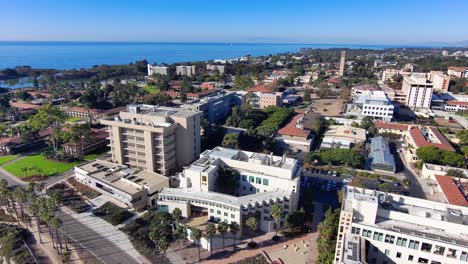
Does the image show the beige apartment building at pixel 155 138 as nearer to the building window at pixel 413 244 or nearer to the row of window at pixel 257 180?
the row of window at pixel 257 180

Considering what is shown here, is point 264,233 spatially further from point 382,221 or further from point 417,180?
point 417,180

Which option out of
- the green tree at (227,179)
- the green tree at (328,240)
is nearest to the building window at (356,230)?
the green tree at (328,240)

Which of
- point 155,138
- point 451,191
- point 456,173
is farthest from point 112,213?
point 456,173

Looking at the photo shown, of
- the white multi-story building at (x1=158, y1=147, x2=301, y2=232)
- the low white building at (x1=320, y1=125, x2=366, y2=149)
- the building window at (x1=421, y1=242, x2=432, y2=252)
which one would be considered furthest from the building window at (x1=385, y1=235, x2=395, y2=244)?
the low white building at (x1=320, y1=125, x2=366, y2=149)

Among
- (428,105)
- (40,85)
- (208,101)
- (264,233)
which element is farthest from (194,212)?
(40,85)

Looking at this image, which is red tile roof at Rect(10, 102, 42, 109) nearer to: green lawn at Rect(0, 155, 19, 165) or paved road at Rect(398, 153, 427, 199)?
green lawn at Rect(0, 155, 19, 165)

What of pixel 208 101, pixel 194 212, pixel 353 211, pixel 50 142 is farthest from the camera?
pixel 208 101

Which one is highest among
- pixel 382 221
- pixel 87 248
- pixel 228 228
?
pixel 382 221
